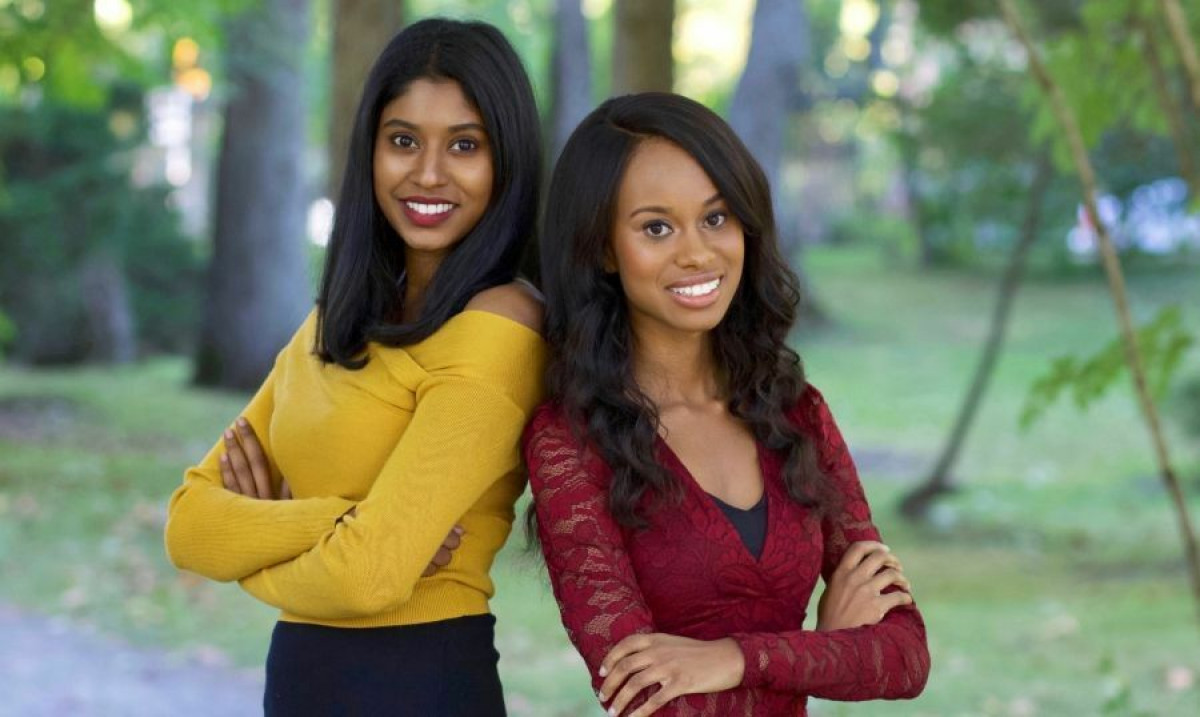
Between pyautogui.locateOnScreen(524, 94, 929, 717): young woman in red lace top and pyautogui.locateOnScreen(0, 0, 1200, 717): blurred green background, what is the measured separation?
0.43 m

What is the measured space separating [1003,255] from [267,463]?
25.1 m

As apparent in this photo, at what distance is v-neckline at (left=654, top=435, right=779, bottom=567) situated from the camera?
2494mm

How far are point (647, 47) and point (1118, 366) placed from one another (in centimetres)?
178

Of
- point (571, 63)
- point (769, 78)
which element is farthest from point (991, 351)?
point (571, 63)

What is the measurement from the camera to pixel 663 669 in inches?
93.6

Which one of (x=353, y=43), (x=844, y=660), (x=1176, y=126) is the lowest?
(x=844, y=660)

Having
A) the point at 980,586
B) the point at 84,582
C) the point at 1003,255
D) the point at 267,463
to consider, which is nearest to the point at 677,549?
the point at 267,463

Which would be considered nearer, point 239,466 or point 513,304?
point 513,304

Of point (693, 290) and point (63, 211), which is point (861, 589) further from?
point (63, 211)

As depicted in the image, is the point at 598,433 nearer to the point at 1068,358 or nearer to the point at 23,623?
the point at 1068,358

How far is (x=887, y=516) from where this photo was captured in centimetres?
1258

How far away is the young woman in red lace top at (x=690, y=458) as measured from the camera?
7.99 ft

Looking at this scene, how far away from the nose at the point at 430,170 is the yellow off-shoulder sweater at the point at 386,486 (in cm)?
22

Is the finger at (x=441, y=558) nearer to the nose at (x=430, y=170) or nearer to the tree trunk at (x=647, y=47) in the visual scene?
the nose at (x=430, y=170)
